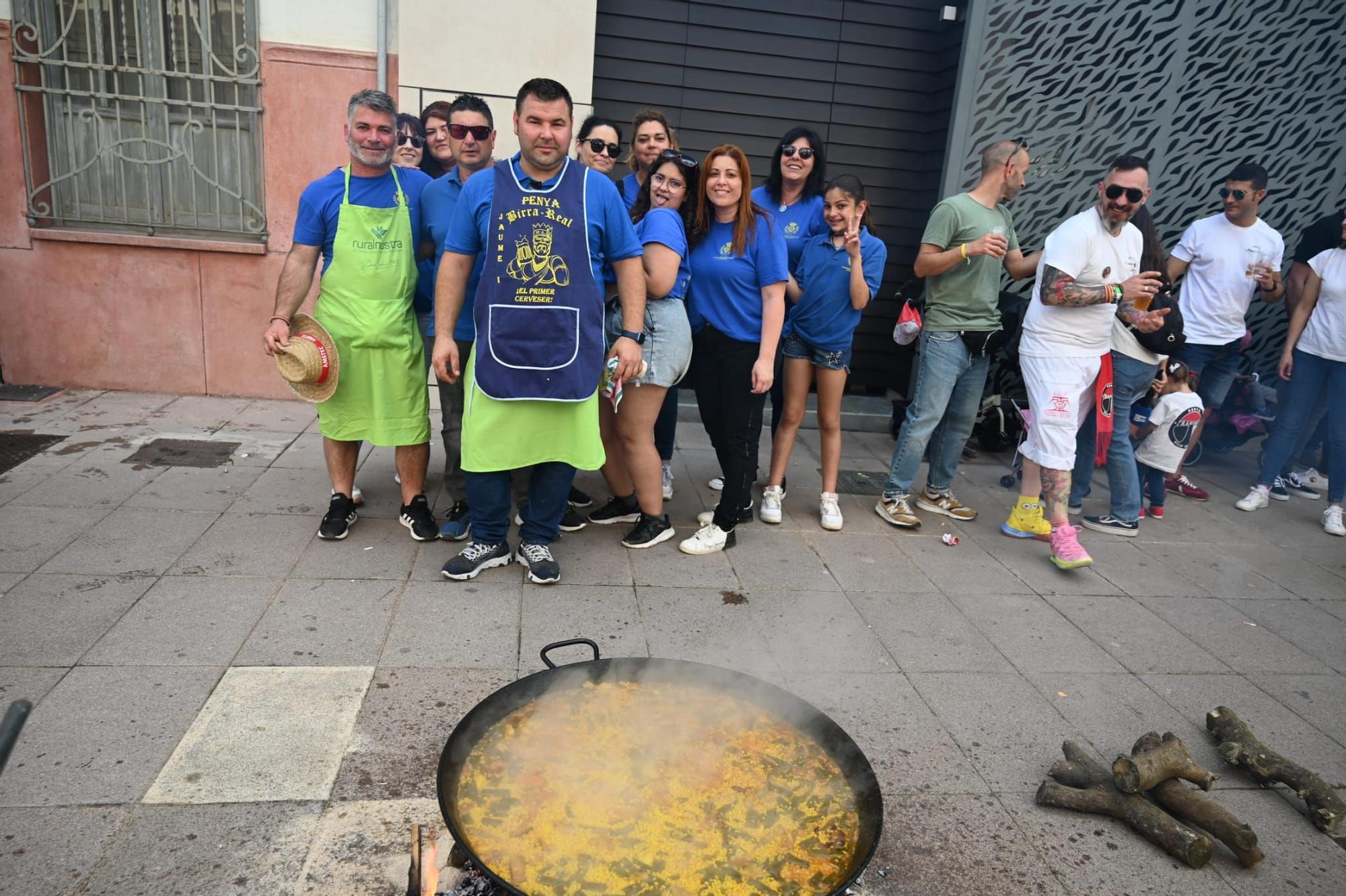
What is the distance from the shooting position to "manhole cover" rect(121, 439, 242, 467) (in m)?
5.08

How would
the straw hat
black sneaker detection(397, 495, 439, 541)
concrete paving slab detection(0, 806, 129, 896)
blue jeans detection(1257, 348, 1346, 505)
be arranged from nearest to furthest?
1. concrete paving slab detection(0, 806, 129, 896)
2. the straw hat
3. black sneaker detection(397, 495, 439, 541)
4. blue jeans detection(1257, 348, 1346, 505)

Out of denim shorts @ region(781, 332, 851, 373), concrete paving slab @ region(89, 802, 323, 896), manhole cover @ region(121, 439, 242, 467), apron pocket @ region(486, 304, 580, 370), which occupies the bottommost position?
concrete paving slab @ region(89, 802, 323, 896)

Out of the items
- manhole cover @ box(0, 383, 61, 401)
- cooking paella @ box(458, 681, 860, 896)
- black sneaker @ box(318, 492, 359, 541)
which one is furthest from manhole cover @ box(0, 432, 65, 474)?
cooking paella @ box(458, 681, 860, 896)

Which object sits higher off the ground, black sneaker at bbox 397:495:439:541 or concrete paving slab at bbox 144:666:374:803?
black sneaker at bbox 397:495:439:541

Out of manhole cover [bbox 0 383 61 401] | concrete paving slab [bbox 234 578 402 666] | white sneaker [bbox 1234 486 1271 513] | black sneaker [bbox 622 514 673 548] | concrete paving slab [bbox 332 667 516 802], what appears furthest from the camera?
manhole cover [bbox 0 383 61 401]

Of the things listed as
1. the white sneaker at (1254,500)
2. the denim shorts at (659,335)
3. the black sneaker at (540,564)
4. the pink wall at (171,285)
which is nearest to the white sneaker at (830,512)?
the denim shorts at (659,335)

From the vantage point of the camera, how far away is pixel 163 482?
15.6ft

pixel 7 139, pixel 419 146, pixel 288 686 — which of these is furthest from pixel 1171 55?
pixel 7 139

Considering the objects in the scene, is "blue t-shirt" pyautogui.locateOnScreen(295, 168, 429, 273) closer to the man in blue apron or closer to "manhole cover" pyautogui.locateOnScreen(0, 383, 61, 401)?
the man in blue apron

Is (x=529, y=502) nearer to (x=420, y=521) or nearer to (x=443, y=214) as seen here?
(x=420, y=521)

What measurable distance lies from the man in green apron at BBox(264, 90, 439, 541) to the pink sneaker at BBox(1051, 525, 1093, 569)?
130 inches

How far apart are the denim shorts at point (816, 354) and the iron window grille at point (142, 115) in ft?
13.9

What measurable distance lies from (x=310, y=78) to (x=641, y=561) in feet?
14.9

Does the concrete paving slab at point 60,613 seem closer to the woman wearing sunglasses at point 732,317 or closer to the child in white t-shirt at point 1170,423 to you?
the woman wearing sunglasses at point 732,317
